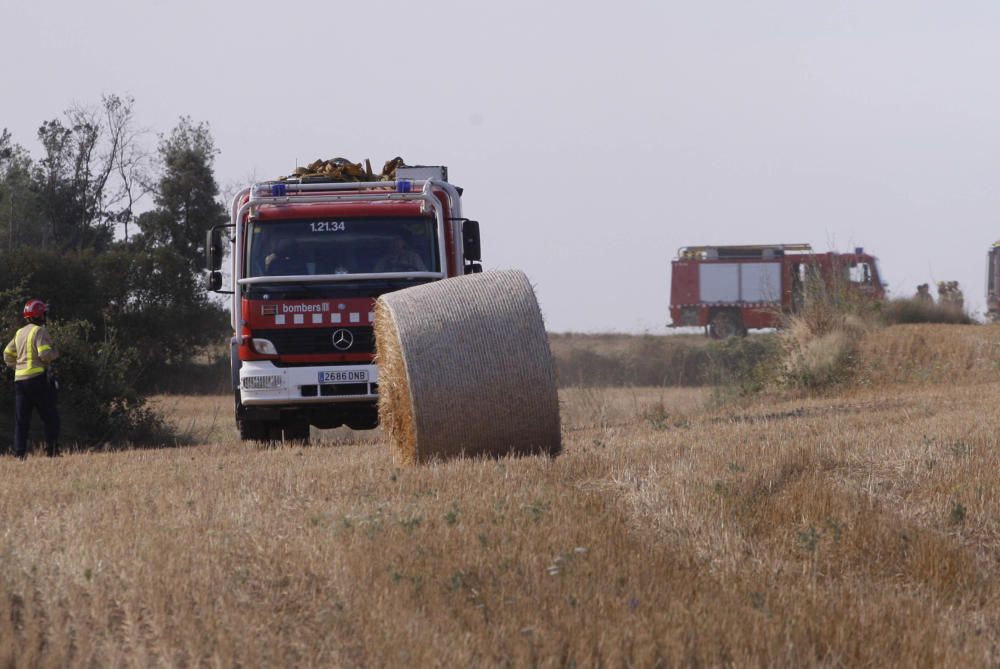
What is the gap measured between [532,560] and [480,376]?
3.22 metres

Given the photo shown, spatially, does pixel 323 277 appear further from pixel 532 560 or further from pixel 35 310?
pixel 532 560

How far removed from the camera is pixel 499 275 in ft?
37.3

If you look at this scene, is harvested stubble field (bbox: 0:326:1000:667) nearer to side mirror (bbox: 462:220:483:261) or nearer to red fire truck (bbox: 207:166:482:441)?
red fire truck (bbox: 207:166:482:441)

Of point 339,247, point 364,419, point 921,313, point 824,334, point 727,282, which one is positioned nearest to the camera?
point 339,247

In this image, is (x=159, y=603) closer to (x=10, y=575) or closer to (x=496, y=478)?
(x=10, y=575)

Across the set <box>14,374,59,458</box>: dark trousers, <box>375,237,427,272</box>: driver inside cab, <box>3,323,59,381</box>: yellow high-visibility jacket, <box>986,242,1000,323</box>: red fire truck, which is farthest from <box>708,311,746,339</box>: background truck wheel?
<box>3,323,59,381</box>: yellow high-visibility jacket

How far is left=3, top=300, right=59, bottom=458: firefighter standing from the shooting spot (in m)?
15.5

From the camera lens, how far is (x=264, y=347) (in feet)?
50.9

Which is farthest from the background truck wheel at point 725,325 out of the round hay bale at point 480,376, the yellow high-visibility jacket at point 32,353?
the round hay bale at point 480,376

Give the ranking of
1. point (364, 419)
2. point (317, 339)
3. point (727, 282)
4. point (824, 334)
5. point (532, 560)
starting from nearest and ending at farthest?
1. point (532, 560)
2. point (317, 339)
3. point (364, 419)
4. point (824, 334)
5. point (727, 282)

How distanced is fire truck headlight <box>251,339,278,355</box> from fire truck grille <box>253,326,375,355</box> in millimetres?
33

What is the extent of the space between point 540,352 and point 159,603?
442 cm

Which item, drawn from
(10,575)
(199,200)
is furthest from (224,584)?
(199,200)

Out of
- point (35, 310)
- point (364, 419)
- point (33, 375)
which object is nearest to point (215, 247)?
point (35, 310)
